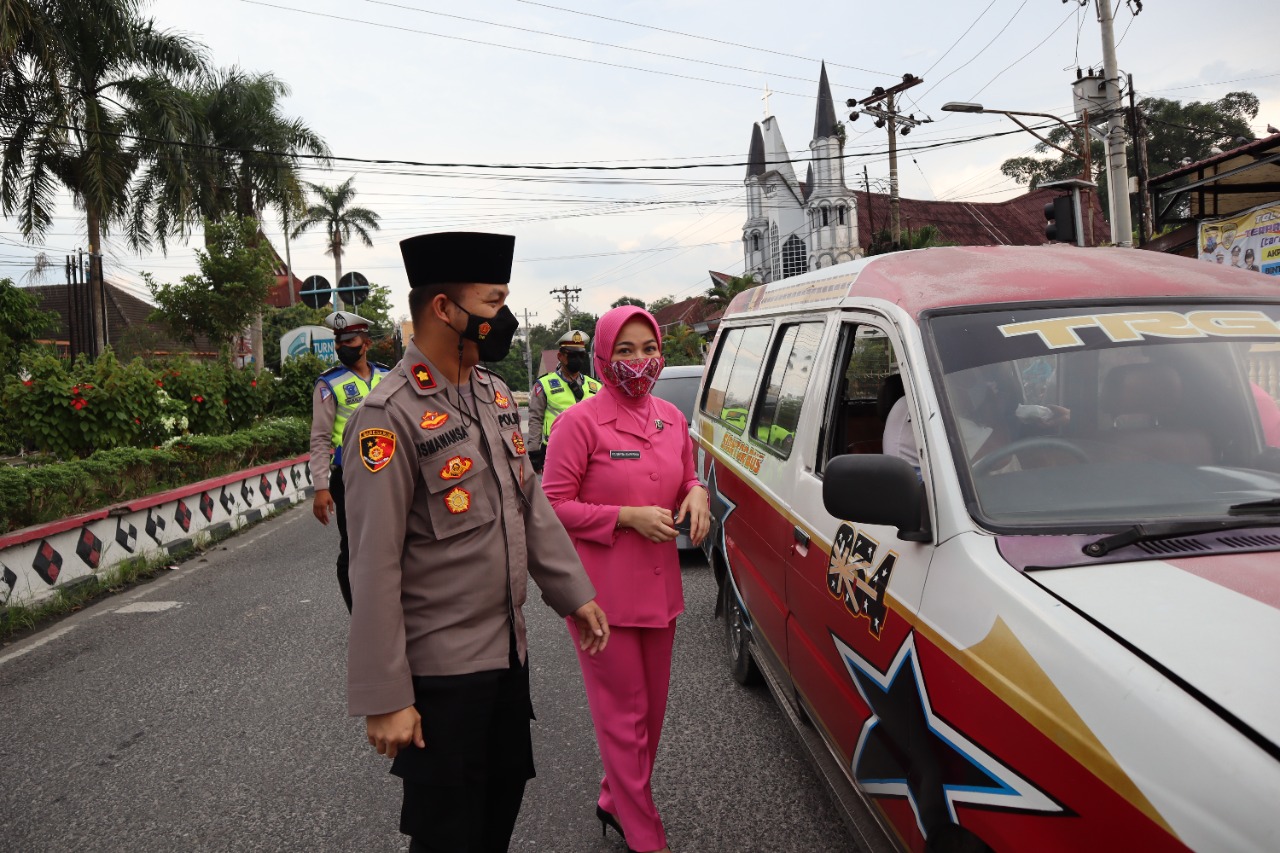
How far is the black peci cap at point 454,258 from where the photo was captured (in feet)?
7.03

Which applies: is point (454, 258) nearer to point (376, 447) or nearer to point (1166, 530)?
point (376, 447)

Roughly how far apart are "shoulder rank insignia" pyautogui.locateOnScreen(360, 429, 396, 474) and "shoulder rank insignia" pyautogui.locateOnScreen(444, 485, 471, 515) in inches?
7.2

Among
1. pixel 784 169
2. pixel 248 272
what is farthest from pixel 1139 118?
pixel 784 169

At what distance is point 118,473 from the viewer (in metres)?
7.93

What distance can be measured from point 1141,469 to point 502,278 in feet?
5.45

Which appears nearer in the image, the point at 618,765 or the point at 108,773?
the point at 618,765

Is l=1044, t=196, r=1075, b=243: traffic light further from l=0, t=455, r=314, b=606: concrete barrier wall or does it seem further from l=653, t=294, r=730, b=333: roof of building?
l=653, t=294, r=730, b=333: roof of building

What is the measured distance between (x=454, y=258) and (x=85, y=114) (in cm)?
2597

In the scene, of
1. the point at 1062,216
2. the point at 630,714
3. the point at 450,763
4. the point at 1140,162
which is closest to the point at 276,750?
the point at 630,714

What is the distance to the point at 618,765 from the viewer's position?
2.96m

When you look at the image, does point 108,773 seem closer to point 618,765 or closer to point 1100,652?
point 618,765

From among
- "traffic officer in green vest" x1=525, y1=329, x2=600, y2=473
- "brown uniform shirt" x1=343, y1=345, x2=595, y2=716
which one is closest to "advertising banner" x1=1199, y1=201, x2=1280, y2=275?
"traffic officer in green vest" x1=525, y1=329, x2=600, y2=473

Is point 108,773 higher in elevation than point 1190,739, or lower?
lower

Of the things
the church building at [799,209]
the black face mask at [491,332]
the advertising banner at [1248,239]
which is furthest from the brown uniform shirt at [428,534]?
the church building at [799,209]
